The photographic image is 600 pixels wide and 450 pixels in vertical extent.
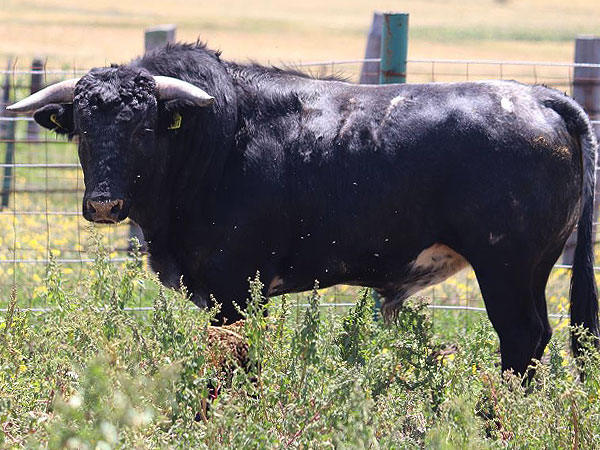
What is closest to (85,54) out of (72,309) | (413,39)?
(413,39)

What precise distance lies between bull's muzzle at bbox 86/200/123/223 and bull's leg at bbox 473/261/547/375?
201cm

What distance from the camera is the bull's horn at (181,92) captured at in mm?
6184

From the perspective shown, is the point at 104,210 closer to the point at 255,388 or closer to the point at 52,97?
the point at 52,97

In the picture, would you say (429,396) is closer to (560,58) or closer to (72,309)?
(72,309)

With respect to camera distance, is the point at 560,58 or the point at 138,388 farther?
the point at 560,58

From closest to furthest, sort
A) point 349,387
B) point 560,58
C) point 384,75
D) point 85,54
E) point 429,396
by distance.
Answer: point 349,387
point 429,396
point 384,75
point 85,54
point 560,58

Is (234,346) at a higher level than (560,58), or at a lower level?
higher

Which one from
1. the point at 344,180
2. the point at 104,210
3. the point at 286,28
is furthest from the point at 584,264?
the point at 286,28

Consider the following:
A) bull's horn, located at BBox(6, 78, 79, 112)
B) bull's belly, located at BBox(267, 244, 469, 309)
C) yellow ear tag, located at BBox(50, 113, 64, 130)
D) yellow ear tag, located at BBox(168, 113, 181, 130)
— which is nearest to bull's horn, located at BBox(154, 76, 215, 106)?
yellow ear tag, located at BBox(168, 113, 181, 130)

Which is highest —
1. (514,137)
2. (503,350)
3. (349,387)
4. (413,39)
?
(514,137)

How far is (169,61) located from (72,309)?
160 centimetres

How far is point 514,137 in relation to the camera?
241 inches

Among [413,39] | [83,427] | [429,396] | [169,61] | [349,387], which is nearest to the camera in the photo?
[83,427]

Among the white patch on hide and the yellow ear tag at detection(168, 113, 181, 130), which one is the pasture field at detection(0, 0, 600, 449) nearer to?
the yellow ear tag at detection(168, 113, 181, 130)
